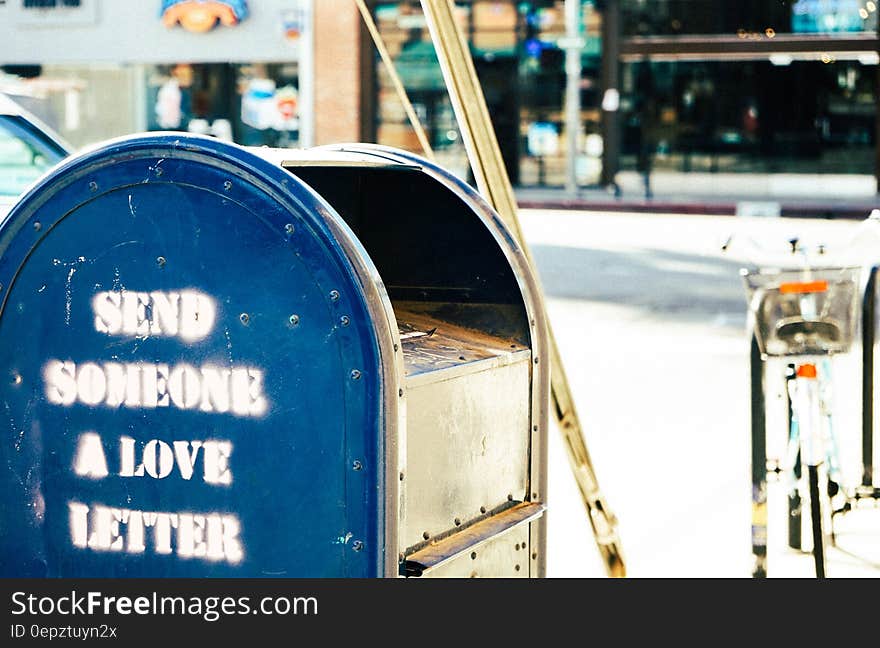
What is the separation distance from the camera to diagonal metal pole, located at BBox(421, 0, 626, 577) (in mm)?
4027

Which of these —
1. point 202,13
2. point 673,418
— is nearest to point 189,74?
point 202,13

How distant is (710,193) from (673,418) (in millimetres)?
21437

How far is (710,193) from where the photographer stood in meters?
29.4

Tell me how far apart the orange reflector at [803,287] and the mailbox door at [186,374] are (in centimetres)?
241

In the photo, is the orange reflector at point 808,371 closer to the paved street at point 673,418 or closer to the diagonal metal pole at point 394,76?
the paved street at point 673,418

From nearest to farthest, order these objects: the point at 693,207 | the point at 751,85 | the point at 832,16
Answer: the point at 693,207
the point at 832,16
the point at 751,85

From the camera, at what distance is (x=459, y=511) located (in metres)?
3.47

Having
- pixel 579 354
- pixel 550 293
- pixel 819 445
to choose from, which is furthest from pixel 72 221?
pixel 550 293

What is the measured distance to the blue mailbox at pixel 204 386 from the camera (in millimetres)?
2957

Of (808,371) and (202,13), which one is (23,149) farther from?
(202,13)

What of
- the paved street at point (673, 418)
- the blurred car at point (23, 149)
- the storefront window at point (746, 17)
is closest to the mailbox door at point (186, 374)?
the paved street at point (673, 418)

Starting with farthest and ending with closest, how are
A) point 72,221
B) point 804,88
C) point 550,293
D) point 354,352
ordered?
point 804,88, point 550,293, point 72,221, point 354,352

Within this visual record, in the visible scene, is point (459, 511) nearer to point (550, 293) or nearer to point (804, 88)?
point (550, 293)

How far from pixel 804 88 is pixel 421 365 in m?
27.0
